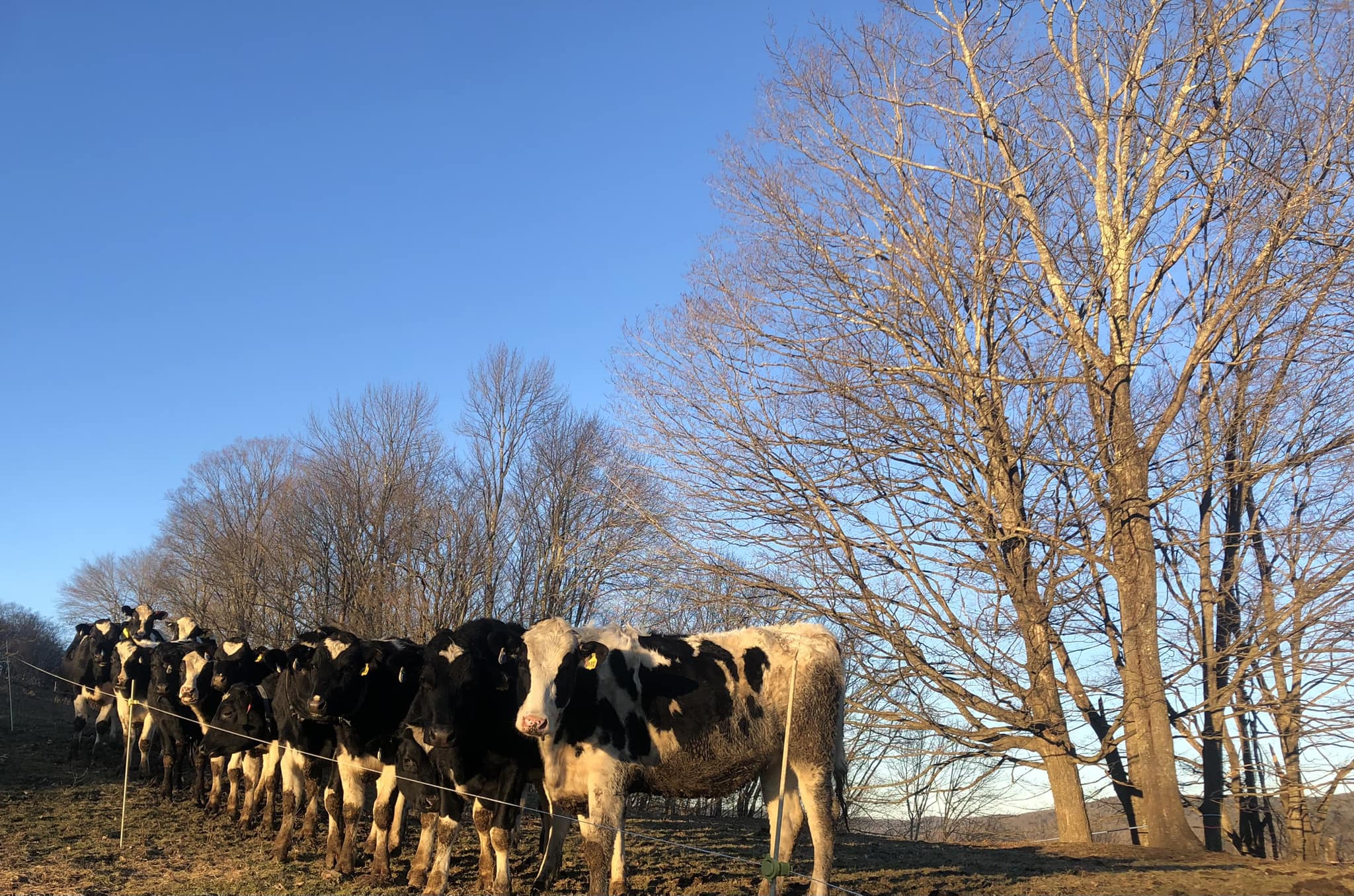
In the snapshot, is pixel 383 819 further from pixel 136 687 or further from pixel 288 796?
pixel 136 687

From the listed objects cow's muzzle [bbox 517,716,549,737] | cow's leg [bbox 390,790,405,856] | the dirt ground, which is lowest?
the dirt ground

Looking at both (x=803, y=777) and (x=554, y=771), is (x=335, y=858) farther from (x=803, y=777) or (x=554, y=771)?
(x=803, y=777)

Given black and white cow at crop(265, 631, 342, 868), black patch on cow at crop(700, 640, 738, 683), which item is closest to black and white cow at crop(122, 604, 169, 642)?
black and white cow at crop(265, 631, 342, 868)

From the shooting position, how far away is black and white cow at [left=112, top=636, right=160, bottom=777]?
16.4m

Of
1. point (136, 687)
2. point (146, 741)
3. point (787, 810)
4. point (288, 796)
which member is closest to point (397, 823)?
point (288, 796)

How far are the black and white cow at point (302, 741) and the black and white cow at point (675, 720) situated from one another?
2921mm

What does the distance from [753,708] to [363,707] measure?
4.54 metres

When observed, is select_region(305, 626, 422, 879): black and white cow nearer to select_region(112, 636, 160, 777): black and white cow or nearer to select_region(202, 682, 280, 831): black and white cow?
select_region(202, 682, 280, 831): black and white cow

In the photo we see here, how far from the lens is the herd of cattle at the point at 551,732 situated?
9.88 metres

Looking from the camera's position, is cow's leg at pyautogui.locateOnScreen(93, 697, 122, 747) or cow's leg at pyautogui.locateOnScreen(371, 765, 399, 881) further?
cow's leg at pyautogui.locateOnScreen(93, 697, 122, 747)

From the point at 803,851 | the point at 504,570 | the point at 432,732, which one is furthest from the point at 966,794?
the point at 504,570

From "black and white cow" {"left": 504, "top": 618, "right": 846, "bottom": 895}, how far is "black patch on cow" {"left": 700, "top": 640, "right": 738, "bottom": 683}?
11 mm

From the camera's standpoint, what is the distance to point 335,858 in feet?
36.1

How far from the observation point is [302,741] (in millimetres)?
12359
